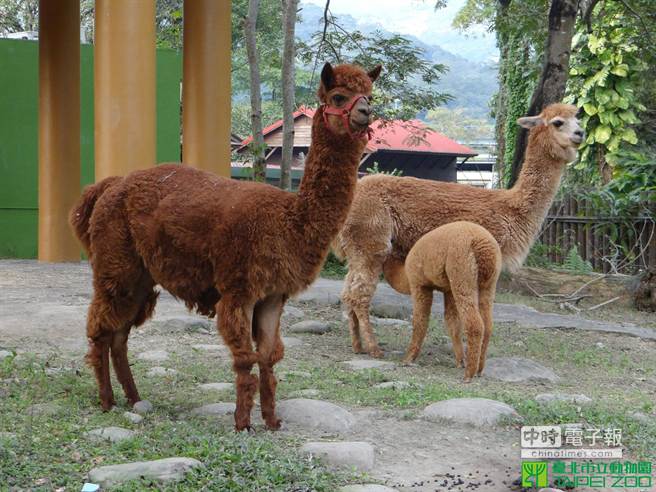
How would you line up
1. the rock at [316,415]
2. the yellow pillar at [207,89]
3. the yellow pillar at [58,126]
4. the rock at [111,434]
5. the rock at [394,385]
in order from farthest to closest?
the yellow pillar at [58,126], the yellow pillar at [207,89], the rock at [394,385], the rock at [316,415], the rock at [111,434]

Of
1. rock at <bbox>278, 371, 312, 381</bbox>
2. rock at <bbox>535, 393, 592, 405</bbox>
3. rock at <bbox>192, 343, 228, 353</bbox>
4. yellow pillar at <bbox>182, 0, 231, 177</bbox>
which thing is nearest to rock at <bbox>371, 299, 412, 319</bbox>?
yellow pillar at <bbox>182, 0, 231, 177</bbox>

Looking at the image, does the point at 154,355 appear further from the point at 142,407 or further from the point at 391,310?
the point at 391,310

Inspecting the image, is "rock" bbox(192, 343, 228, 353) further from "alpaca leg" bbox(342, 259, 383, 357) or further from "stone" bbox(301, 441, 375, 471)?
"stone" bbox(301, 441, 375, 471)

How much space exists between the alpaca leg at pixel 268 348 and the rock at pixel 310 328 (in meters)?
3.63

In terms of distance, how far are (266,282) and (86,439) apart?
1258 mm

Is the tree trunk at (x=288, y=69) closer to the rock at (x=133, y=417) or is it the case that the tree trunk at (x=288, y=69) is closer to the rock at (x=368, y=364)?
the rock at (x=368, y=364)

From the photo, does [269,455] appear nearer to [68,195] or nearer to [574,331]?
[574,331]

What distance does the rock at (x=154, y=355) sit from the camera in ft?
22.8

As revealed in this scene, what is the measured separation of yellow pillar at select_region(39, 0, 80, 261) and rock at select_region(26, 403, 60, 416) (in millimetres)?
7592

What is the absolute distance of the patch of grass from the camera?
13.1 ft

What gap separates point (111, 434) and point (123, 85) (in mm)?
5007

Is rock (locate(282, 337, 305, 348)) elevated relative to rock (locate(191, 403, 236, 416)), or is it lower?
lower

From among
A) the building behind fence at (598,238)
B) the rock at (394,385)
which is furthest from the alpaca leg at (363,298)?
the building behind fence at (598,238)

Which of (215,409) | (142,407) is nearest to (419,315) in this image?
(215,409)
